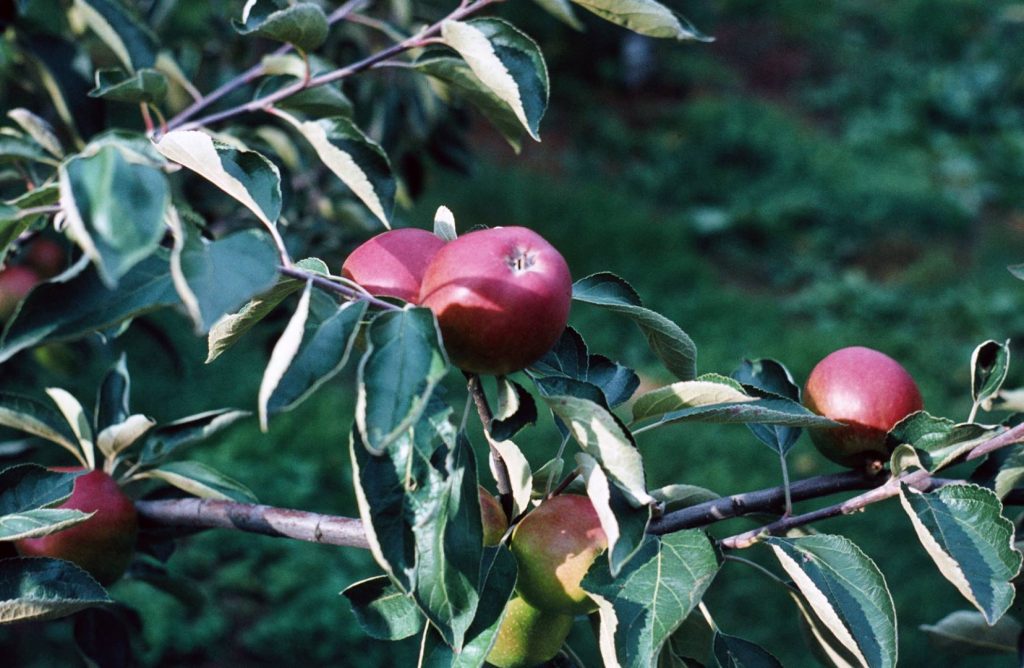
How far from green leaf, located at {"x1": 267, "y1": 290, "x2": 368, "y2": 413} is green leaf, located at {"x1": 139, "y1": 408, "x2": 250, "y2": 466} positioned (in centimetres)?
34

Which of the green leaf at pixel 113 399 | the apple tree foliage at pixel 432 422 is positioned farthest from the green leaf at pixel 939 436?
the green leaf at pixel 113 399

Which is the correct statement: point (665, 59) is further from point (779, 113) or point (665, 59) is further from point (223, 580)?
point (223, 580)

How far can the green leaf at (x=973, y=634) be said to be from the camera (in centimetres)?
101

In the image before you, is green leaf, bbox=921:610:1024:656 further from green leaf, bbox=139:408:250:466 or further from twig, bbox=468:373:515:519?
green leaf, bbox=139:408:250:466

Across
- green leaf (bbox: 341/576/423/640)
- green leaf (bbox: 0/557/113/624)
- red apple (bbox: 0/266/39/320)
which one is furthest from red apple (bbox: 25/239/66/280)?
green leaf (bbox: 341/576/423/640)

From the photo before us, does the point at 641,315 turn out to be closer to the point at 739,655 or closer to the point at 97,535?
the point at 739,655

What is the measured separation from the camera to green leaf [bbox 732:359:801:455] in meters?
0.92

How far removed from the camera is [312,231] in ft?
5.81

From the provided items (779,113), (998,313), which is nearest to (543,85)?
(998,313)

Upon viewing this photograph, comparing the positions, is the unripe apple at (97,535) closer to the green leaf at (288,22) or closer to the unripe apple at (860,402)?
the green leaf at (288,22)

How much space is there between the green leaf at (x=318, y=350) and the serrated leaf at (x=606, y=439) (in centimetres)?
13

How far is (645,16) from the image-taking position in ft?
3.03

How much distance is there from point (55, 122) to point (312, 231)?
1.44 feet

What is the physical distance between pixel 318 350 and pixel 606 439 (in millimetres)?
180
